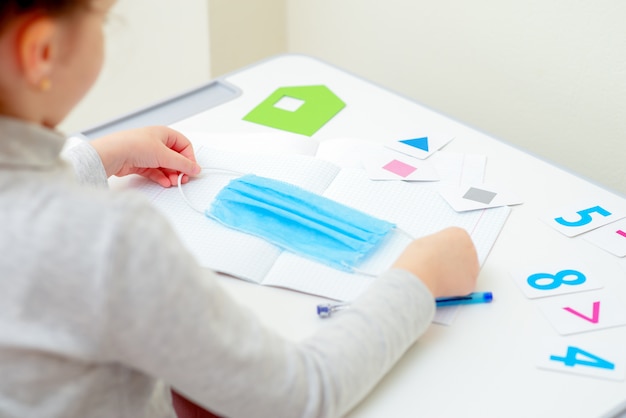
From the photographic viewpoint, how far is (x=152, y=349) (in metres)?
0.57

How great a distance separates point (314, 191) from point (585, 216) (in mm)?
316

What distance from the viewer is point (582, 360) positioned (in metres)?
0.73

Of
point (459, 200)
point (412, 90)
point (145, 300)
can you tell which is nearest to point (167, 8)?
point (412, 90)

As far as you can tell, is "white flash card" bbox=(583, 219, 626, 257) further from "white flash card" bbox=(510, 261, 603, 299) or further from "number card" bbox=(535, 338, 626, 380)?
"number card" bbox=(535, 338, 626, 380)

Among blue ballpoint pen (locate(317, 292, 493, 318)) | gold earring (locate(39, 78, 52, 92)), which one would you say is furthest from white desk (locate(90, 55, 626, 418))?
gold earring (locate(39, 78, 52, 92))

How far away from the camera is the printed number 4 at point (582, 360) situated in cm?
72

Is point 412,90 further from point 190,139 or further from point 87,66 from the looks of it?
point 87,66

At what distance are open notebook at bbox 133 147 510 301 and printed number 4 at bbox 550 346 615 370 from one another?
0.15 meters

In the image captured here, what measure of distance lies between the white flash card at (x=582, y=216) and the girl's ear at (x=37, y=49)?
0.59 metres

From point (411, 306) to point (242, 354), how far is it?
0.63 ft

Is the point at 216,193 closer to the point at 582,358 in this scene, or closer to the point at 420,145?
the point at 420,145

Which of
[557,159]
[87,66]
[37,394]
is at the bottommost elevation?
[557,159]

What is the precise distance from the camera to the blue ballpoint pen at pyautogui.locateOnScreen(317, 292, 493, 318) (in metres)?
0.78

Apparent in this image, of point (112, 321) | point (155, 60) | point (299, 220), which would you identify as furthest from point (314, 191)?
point (155, 60)
